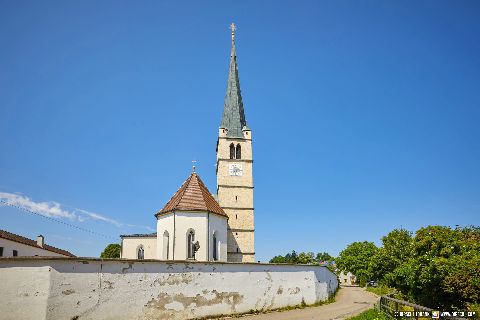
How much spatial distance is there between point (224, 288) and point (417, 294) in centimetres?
1210

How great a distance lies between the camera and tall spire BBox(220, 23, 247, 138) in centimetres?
4141

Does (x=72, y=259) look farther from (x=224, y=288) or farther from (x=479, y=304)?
(x=479, y=304)

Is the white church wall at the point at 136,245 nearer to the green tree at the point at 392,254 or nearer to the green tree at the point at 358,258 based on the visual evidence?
the green tree at the point at 392,254

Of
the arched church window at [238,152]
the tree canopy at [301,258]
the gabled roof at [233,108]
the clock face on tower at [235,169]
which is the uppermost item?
the gabled roof at [233,108]

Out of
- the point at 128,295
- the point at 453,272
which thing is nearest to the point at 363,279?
the point at 453,272

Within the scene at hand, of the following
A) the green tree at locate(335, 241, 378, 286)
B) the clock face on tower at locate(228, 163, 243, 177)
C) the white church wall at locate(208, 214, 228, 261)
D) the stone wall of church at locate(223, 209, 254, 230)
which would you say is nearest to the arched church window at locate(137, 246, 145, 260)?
the white church wall at locate(208, 214, 228, 261)

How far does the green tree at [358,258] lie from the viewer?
70312 millimetres

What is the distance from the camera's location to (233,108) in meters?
42.8

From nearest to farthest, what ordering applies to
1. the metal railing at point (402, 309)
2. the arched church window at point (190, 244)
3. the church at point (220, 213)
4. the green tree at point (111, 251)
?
the metal railing at point (402, 309), the arched church window at point (190, 244), the church at point (220, 213), the green tree at point (111, 251)

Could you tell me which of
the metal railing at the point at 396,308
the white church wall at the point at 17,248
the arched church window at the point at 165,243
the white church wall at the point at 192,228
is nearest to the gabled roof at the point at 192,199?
the white church wall at the point at 192,228

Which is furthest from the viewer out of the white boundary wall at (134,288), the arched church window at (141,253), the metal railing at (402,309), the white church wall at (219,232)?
the arched church window at (141,253)

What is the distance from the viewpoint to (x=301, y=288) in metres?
22.8

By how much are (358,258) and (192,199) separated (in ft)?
179

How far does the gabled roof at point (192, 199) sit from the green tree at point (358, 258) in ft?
163
